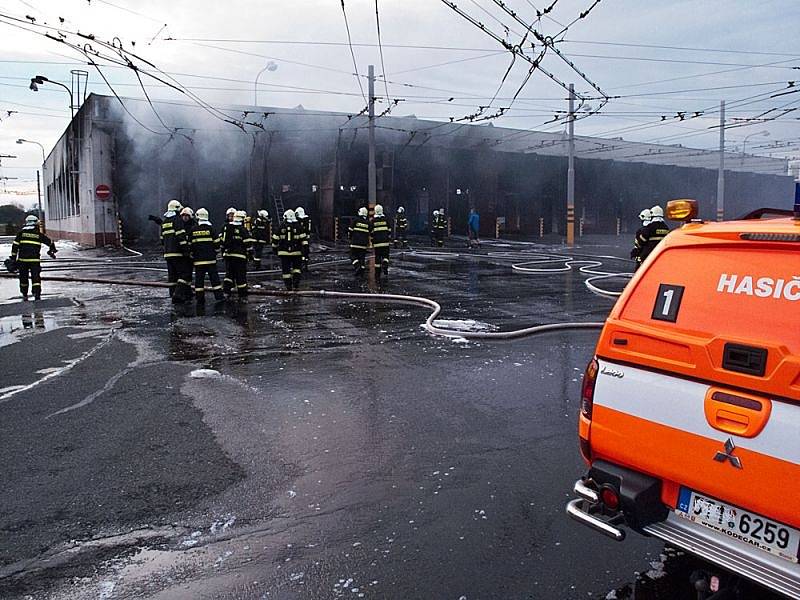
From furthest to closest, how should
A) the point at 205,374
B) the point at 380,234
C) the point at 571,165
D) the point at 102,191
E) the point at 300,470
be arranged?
the point at 102,191 < the point at 571,165 < the point at 380,234 < the point at 205,374 < the point at 300,470

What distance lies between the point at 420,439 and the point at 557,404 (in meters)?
1.56

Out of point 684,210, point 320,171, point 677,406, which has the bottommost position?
point 677,406

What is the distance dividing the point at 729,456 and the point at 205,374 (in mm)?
5585

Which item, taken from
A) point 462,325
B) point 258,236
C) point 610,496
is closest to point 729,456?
point 610,496

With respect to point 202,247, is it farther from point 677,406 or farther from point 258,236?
point 677,406

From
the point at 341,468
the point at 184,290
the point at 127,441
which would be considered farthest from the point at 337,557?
the point at 184,290

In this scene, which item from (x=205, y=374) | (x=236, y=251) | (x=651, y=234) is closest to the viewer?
(x=205, y=374)

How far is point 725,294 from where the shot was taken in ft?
9.04

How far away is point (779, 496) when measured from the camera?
234cm

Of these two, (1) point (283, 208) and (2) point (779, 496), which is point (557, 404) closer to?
(2) point (779, 496)

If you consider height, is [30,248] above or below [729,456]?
above

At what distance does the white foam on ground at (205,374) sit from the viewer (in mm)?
6758

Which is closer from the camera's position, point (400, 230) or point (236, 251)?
point (236, 251)

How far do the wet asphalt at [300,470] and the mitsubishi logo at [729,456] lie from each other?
33.1 inches
